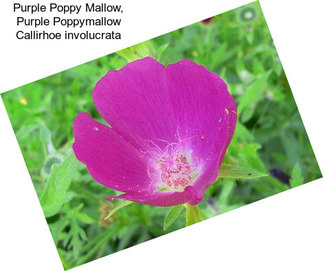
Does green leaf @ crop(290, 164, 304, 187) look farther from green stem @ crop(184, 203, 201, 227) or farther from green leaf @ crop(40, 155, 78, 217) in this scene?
green leaf @ crop(40, 155, 78, 217)

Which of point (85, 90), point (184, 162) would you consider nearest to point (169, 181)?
point (184, 162)

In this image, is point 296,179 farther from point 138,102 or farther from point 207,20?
point 207,20

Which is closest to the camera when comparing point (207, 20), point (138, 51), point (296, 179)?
Result: point (138, 51)

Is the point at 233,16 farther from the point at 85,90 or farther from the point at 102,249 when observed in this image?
the point at 102,249

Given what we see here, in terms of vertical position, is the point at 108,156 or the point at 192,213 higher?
the point at 108,156

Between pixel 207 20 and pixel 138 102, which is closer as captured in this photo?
pixel 138 102

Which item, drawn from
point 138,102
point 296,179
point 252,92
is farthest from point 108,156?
point 252,92

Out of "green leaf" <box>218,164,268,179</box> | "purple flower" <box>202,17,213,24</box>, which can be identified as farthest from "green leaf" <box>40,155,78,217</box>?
"purple flower" <box>202,17,213,24</box>
